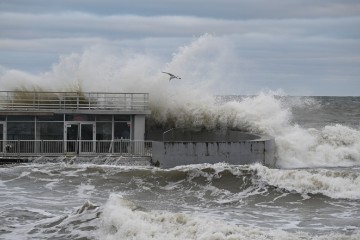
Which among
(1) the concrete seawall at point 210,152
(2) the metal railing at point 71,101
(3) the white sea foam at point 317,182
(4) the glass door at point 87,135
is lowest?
(3) the white sea foam at point 317,182

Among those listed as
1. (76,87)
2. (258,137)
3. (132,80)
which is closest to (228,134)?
(258,137)

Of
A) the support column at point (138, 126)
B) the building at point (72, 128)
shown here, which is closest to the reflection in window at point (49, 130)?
the building at point (72, 128)

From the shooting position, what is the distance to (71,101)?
35031 millimetres

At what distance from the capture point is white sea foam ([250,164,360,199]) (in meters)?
25.7

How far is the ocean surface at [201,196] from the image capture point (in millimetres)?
18688

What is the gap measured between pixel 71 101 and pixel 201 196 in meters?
11.7

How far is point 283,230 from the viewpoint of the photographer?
62.8 feet

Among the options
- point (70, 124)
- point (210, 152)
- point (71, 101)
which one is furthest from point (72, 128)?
point (210, 152)

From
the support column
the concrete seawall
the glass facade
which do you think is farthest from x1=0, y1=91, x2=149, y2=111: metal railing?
the concrete seawall

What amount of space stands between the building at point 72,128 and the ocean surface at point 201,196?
2.34 m

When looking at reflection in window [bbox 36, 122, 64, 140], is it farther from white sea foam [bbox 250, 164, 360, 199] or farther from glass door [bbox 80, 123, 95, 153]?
white sea foam [bbox 250, 164, 360, 199]

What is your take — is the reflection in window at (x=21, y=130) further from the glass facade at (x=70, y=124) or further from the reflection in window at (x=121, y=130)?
the reflection in window at (x=121, y=130)

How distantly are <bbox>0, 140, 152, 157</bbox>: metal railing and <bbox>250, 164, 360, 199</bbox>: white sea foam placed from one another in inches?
266

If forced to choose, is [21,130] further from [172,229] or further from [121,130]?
[172,229]
